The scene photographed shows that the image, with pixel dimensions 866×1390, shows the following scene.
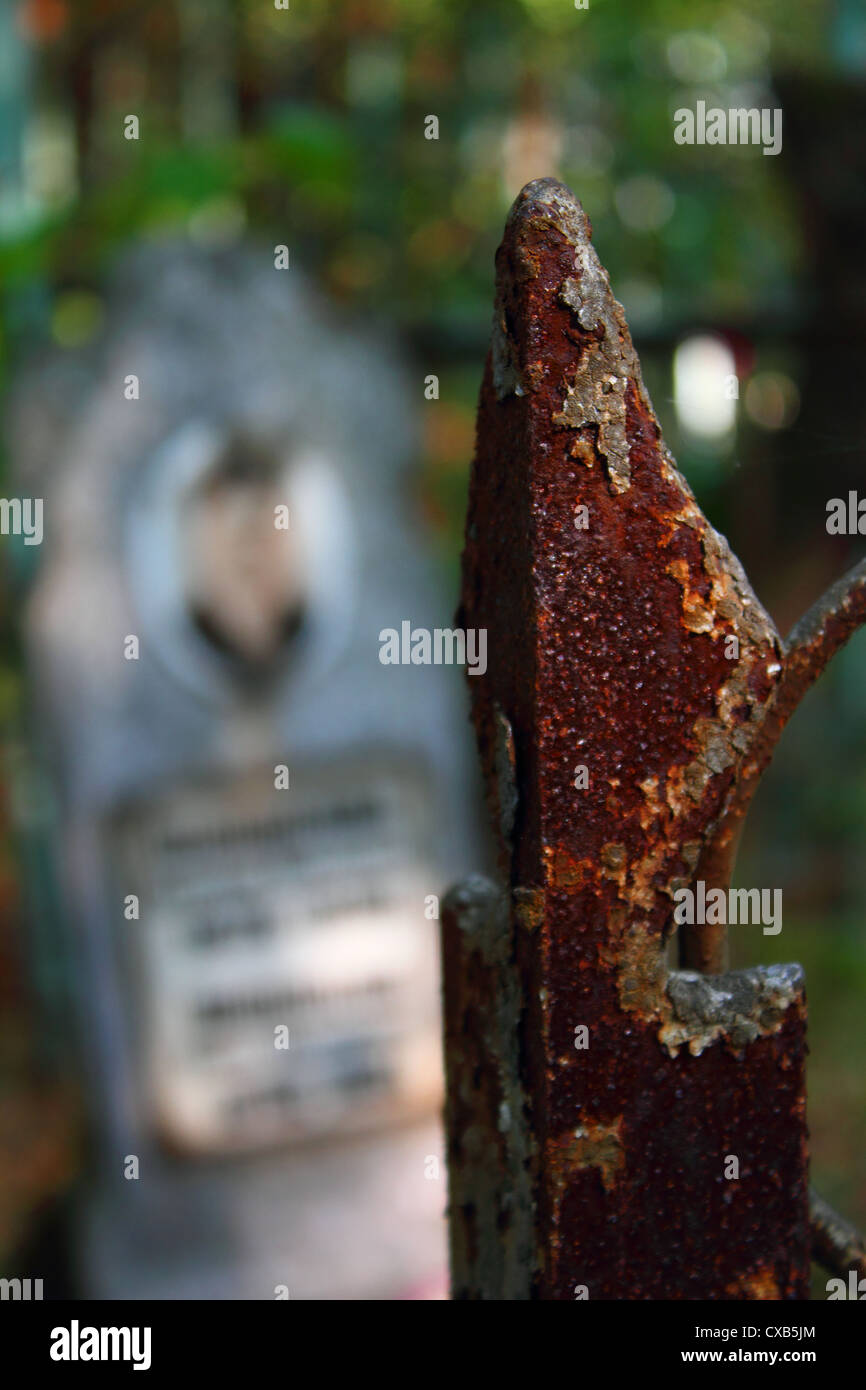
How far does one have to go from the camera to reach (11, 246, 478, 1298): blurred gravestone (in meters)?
2.26

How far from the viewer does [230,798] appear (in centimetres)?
232

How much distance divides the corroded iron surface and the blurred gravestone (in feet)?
5.95

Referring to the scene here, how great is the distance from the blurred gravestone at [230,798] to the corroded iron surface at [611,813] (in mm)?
1815

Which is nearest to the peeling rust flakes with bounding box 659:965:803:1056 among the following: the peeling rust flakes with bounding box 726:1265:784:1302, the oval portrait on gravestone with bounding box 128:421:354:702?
the peeling rust flakes with bounding box 726:1265:784:1302

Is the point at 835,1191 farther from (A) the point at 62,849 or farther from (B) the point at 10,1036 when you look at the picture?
(B) the point at 10,1036

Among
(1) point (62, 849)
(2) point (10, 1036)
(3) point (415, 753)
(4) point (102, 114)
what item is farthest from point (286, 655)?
(4) point (102, 114)

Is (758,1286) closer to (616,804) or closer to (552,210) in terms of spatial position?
(616,804)

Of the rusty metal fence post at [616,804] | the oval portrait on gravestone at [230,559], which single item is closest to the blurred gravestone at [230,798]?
the oval portrait on gravestone at [230,559]

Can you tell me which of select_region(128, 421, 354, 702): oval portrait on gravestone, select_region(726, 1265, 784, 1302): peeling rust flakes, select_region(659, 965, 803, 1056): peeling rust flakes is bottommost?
select_region(726, 1265, 784, 1302): peeling rust flakes

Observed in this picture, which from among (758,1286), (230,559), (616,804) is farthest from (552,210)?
(230,559)

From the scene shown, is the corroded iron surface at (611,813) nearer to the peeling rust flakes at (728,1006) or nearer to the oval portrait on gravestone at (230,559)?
the peeling rust flakes at (728,1006)

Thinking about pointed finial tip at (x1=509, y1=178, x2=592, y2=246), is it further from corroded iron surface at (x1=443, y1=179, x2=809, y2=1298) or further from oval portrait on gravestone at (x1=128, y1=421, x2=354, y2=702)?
oval portrait on gravestone at (x1=128, y1=421, x2=354, y2=702)

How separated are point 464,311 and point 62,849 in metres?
1.89

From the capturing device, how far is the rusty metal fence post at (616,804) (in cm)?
49
